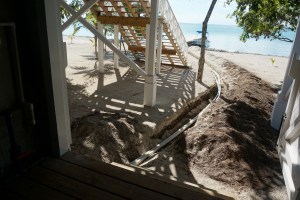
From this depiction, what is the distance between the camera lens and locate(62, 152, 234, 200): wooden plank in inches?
89.1

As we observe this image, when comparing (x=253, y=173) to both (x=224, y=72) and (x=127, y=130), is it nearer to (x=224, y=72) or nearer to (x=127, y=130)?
(x=127, y=130)

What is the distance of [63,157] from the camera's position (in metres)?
2.70

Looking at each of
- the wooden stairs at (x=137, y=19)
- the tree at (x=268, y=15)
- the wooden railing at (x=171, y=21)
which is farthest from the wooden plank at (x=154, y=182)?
the tree at (x=268, y=15)

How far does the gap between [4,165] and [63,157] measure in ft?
1.86

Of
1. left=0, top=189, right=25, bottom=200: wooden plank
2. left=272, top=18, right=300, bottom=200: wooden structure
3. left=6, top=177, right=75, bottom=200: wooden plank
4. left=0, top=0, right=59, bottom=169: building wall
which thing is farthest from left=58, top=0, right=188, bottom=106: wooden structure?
left=0, top=189, right=25, bottom=200: wooden plank

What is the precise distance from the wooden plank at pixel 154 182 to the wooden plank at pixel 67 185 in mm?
254

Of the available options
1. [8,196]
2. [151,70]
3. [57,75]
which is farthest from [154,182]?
[151,70]

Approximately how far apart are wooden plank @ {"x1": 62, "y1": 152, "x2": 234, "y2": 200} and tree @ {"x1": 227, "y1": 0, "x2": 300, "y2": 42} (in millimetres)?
8963

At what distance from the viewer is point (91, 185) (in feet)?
7.47

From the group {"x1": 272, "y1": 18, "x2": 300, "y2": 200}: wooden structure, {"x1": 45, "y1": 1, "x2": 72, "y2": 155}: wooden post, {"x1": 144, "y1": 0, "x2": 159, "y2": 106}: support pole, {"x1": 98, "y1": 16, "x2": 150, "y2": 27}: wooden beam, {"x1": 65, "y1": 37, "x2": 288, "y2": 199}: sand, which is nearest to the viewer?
{"x1": 45, "y1": 1, "x2": 72, "y2": 155}: wooden post

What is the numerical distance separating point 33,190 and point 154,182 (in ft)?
3.54

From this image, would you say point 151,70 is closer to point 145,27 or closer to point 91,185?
point 145,27

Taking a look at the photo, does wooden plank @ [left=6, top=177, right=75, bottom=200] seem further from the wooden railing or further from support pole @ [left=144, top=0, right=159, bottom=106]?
the wooden railing

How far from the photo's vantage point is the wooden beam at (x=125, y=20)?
957 cm
